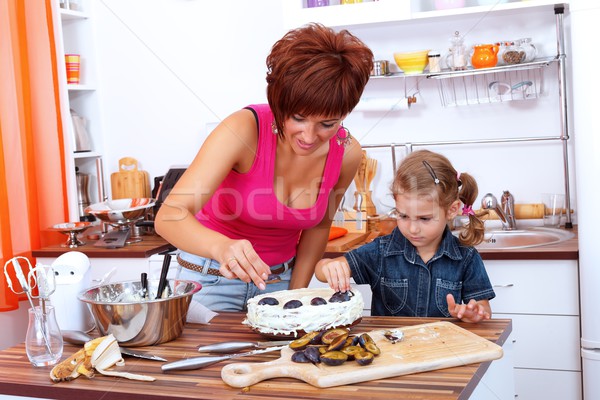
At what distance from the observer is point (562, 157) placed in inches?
106

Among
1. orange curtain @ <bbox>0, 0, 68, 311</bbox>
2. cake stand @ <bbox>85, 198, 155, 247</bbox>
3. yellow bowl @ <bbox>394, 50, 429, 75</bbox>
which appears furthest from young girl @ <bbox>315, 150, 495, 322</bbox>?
orange curtain @ <bbox>0, 0, 68, 311</bbox>

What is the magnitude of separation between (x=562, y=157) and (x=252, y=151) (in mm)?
1447

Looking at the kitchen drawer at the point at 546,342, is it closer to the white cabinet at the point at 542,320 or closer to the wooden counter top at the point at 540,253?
the white cabinet at the point at 542,320

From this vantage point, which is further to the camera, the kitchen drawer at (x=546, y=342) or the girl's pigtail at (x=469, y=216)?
the kitchen drawer at (x=546, y=342)

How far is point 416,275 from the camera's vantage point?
1.86 metres

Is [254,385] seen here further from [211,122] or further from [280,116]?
[211,122]

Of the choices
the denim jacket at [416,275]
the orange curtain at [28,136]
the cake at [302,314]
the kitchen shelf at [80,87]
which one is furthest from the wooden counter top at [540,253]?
the kitchen shelf at [80,87]

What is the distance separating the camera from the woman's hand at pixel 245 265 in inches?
56.1

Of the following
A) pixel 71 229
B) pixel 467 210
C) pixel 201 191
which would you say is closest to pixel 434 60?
pixel 467 210

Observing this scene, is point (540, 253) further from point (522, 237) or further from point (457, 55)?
point (457, 55)

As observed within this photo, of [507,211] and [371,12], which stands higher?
[371,12]

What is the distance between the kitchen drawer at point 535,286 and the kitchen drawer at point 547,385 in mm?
197

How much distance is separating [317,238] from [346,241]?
0.64 metres

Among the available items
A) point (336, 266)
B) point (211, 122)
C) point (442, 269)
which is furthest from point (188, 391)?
point (211, 122)
